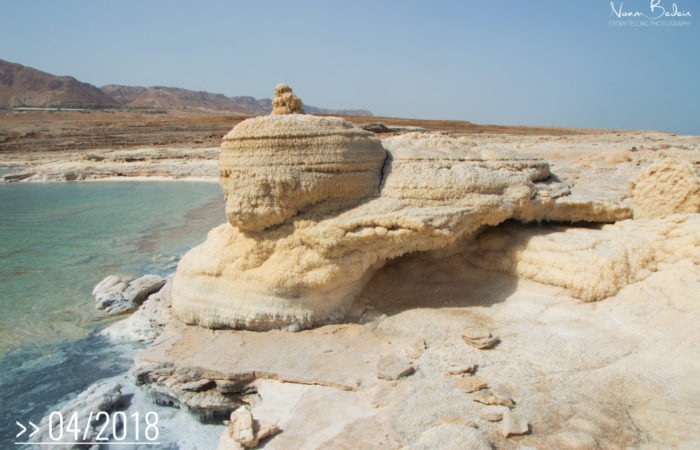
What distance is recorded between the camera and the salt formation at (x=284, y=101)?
500 centimetres

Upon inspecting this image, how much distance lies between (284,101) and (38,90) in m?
73.3

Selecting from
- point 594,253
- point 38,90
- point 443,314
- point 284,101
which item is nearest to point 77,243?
point 284,101

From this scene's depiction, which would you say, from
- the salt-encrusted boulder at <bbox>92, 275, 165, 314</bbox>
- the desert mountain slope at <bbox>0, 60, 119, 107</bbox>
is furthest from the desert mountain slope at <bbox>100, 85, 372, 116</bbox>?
the salt-encrusted boulder at <bbox>92, 275, 165, 314</bbox>

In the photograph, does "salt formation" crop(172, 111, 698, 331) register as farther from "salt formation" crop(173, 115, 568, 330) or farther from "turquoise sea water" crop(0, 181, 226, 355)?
"turquoise sea water" crop(0, 181, 226, 355)

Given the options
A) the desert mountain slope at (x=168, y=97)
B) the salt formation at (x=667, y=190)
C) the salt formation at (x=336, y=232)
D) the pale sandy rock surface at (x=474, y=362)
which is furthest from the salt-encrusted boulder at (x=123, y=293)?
the desert mountain slope at (x=168, y=97)

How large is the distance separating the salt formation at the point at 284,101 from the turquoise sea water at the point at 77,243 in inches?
136

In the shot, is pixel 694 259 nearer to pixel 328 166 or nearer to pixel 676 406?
pixel 676 406

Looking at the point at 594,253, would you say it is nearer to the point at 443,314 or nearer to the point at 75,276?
the point at 443,314

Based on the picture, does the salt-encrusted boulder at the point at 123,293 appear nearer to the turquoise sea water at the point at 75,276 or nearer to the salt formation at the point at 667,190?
the turquoise sea water at the point at 75,276

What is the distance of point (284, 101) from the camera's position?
501 centimetres

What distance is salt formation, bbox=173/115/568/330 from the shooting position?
153 inches

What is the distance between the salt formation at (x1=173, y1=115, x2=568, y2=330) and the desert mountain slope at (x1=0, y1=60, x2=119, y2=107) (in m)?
65.1

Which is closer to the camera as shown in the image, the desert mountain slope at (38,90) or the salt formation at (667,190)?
the salt formation at (667,190)

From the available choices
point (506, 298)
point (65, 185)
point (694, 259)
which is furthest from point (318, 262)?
point (65, 185)
